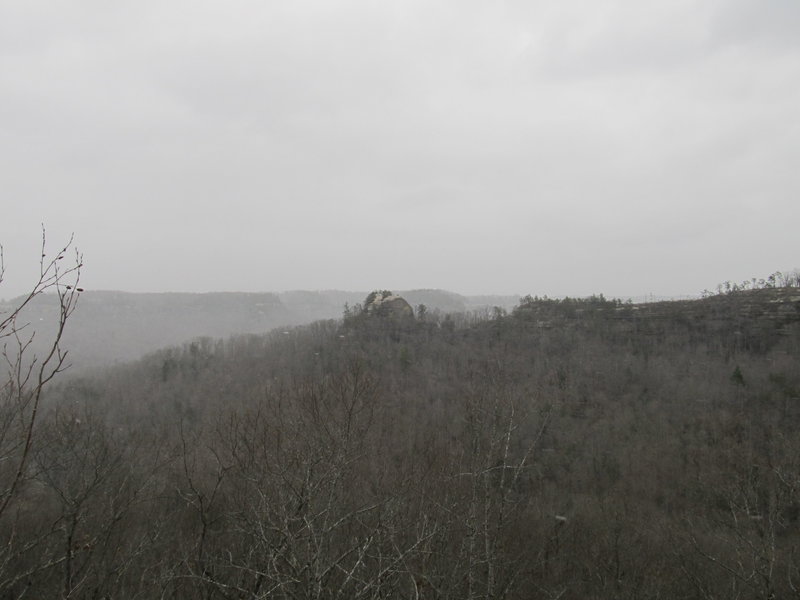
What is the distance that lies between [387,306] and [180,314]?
10765 centimetres

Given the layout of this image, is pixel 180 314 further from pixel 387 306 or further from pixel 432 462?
pixel 432 462

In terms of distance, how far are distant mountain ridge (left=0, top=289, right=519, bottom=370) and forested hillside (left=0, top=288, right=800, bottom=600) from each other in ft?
183

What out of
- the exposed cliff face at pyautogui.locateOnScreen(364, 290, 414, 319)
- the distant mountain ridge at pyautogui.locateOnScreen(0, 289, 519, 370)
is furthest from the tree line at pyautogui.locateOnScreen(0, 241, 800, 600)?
the distant mountain ridge at pyautogui.locateOnScreen(0, 289, 519, 370)

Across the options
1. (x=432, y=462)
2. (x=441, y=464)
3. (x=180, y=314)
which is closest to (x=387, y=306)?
(x=441, y=464)

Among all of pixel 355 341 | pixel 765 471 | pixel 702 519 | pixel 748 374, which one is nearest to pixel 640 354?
pixel 748 374

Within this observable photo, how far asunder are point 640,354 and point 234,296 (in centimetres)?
14308

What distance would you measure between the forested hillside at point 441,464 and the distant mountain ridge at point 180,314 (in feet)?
183

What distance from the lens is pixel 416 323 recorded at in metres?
62.2

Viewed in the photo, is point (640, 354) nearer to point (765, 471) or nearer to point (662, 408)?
point (662, 408)

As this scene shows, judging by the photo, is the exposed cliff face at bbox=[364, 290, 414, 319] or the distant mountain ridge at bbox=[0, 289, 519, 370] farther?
the distant mountain ridge at bbox=[0, 289, 519, 370]

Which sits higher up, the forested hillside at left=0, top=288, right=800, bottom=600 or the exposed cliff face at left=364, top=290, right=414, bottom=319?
the exposed cliff face at left=364, top=290, right=414, bottom=319

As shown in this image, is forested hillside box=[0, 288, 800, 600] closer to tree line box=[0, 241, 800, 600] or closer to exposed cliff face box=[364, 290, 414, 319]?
tree line box=[0, 241, 800, 600]

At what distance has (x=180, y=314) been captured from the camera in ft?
483

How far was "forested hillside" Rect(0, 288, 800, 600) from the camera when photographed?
27.7 feet
